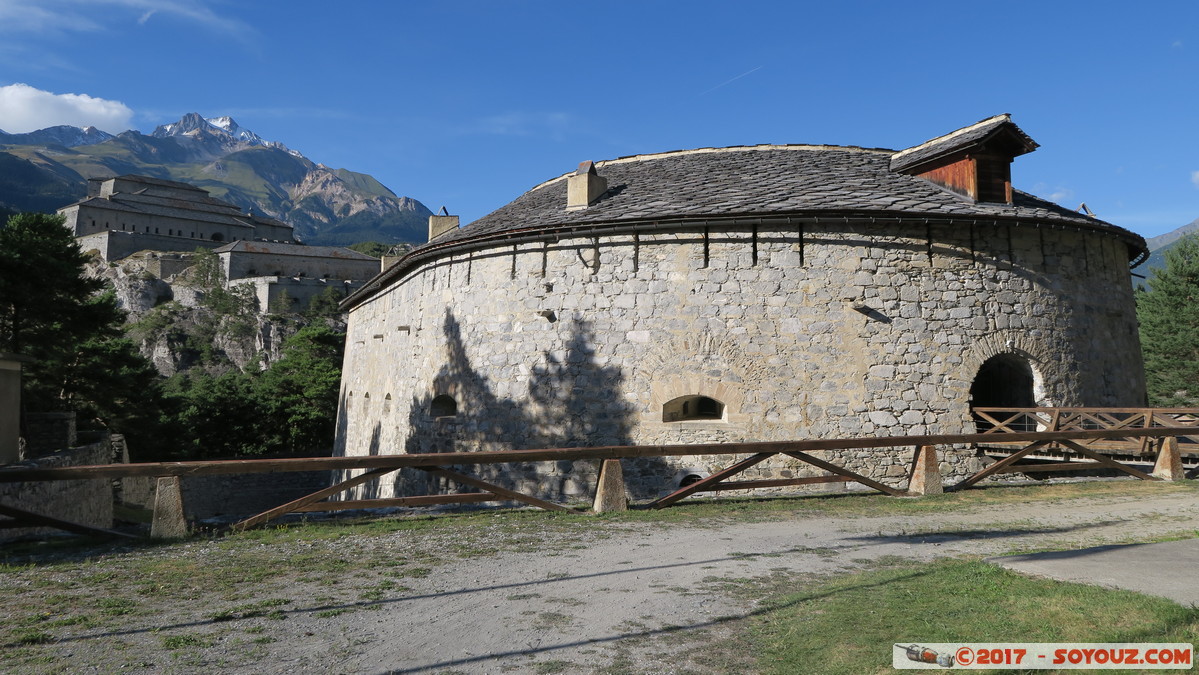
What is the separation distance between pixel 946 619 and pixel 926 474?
6.06 meters

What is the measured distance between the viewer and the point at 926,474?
1002 centimetres

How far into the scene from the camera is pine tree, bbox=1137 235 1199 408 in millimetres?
33812

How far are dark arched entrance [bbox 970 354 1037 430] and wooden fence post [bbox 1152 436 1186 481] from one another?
2096 mm

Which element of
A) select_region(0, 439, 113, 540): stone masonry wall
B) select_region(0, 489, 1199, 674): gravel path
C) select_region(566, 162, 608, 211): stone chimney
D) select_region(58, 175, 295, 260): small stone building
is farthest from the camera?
select_region(58, 175, 295, 260): small stone building

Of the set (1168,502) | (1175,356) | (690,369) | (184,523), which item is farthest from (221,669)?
(1175,356)

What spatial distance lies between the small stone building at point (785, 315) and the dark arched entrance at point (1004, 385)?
107 mm

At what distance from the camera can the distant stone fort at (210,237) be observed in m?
74.0

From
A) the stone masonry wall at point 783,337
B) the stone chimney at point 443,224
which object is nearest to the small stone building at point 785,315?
the stone masonry wall at point 783,337

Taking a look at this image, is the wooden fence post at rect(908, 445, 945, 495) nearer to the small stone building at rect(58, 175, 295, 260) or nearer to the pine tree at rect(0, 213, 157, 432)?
the pine tree at rect(0, 213, 157, 432)

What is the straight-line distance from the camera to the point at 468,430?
13977 mm

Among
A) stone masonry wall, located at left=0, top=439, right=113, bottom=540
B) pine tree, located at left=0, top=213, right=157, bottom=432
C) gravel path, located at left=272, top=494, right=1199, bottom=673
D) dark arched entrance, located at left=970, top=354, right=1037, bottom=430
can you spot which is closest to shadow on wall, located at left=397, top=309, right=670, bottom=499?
gravel path, located at left=272, top=494, right=1199, bottom=673

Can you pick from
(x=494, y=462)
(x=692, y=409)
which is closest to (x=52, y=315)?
(x=692, y=409)

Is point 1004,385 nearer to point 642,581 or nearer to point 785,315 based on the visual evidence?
point 785,315

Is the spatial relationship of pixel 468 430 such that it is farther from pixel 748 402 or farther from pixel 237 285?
pixel 237 285
